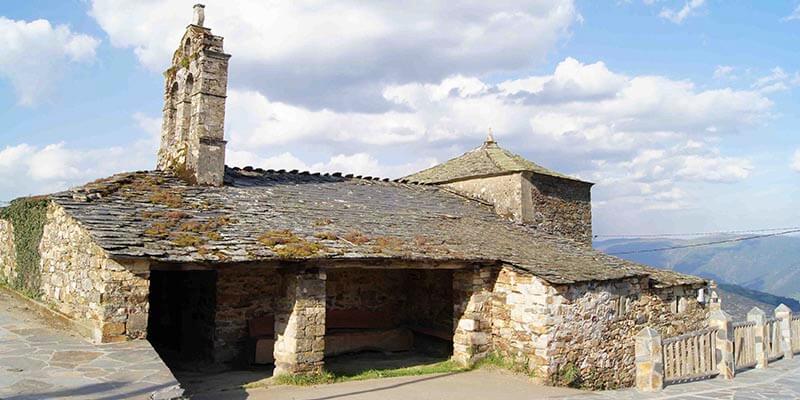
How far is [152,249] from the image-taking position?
24.2ft

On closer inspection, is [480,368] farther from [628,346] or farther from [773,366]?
[773,366]

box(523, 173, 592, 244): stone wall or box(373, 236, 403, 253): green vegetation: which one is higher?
box(523, 173, 592, 244): stone wall

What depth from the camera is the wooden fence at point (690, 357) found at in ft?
30.6

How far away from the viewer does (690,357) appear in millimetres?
9641

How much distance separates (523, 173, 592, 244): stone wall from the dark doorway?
8476mm

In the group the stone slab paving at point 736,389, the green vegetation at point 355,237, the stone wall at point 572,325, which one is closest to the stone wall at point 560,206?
the stone wall at point 572,325

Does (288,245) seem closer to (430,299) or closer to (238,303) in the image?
(238,303)

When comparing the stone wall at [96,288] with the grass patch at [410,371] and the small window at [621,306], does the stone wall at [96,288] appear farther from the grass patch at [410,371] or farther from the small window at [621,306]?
the small window at [621,306]

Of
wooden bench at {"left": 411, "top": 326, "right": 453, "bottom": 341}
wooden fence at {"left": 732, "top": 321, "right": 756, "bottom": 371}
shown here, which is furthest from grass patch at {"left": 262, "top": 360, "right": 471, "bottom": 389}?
wooden fence at {"left": 732, "top": 321, "right": 756, "bottom": 371}

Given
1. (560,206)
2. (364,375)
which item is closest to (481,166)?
(560,206)

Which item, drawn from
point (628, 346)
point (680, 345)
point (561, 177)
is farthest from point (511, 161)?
point (680, 345)

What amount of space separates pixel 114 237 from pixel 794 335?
13972 millimetres

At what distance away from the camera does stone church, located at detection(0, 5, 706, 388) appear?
8.09m

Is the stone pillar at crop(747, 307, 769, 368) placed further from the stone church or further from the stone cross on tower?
the stone cross on tower
